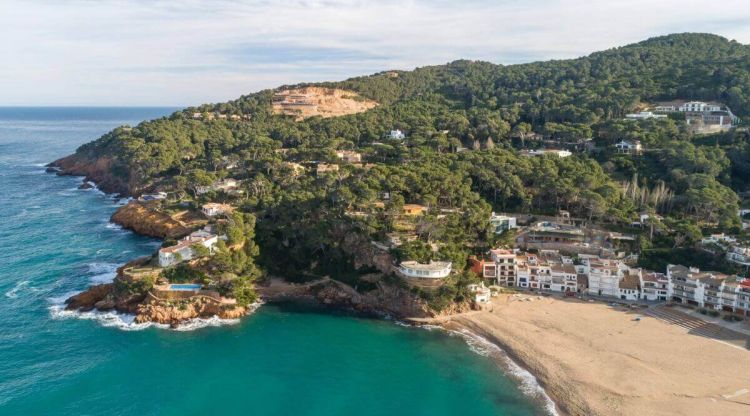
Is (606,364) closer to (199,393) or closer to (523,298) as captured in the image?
(523,298)

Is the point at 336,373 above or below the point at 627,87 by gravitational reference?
below

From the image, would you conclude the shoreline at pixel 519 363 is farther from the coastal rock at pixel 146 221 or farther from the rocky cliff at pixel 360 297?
the coastal rock at pixel 146 221

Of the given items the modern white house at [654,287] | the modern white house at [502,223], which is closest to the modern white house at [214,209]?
the modern white house at [502,223]

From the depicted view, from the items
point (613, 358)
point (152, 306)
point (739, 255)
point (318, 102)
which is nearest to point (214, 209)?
point (152, 306)

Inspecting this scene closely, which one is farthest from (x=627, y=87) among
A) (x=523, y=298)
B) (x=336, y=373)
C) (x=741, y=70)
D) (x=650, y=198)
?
(x=336, y=373)

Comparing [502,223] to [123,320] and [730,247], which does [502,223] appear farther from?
[123,320]

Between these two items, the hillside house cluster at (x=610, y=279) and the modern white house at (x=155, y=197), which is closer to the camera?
the hillside house cluster at (x=610, y=279)

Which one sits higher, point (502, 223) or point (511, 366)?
point (502, 223)
